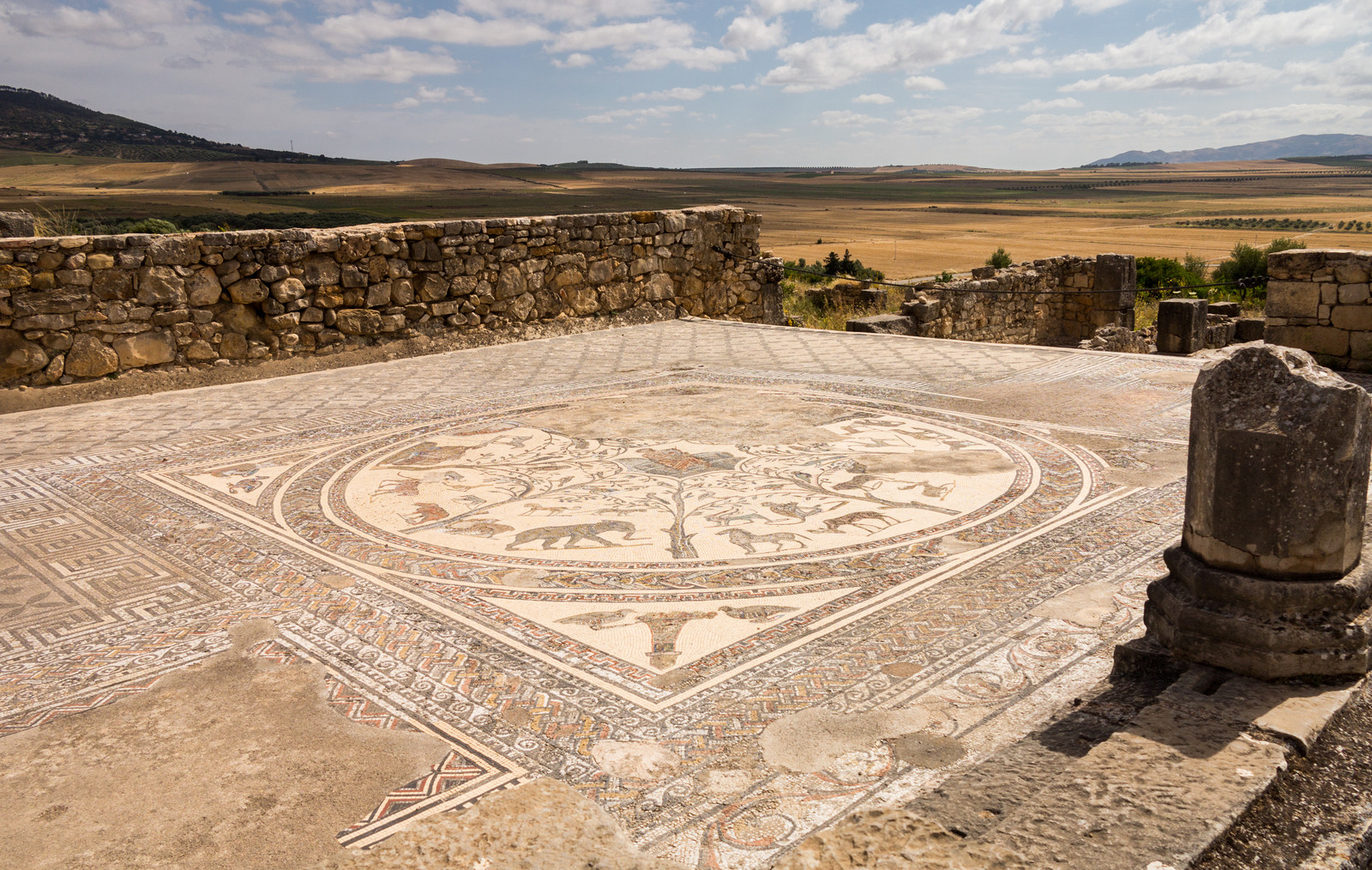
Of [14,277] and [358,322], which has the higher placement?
[14,277]

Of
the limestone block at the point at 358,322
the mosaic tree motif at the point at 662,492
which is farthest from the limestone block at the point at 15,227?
the mosaic tree motif at the point at 662,492

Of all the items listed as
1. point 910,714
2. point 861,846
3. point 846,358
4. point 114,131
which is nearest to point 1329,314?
point 846,358

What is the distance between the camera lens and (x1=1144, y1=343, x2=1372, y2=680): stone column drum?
7.93 feet

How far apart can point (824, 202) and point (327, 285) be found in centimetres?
8947

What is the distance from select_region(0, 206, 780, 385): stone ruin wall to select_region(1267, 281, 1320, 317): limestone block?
5.79m

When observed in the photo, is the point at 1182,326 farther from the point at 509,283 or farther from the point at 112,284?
the point at 112,284

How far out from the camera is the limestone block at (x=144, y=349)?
7305 mm

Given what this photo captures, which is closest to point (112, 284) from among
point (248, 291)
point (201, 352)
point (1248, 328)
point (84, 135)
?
point (201, 352)

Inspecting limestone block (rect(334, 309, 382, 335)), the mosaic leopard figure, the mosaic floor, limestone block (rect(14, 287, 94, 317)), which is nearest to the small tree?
the mosaic floor

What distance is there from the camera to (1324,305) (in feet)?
25.7

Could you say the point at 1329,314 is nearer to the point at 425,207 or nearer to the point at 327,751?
the point at 327,751

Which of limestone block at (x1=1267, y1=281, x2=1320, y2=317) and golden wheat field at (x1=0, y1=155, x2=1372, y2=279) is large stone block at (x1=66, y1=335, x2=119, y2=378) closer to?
golden wheat field at (x1=0, y1=155, x2=1372, y2=279)

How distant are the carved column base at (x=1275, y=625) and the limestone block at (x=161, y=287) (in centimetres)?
741

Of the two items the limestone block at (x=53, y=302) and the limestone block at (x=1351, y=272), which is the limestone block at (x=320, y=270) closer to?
the limestone block at (x=53, y=302)
